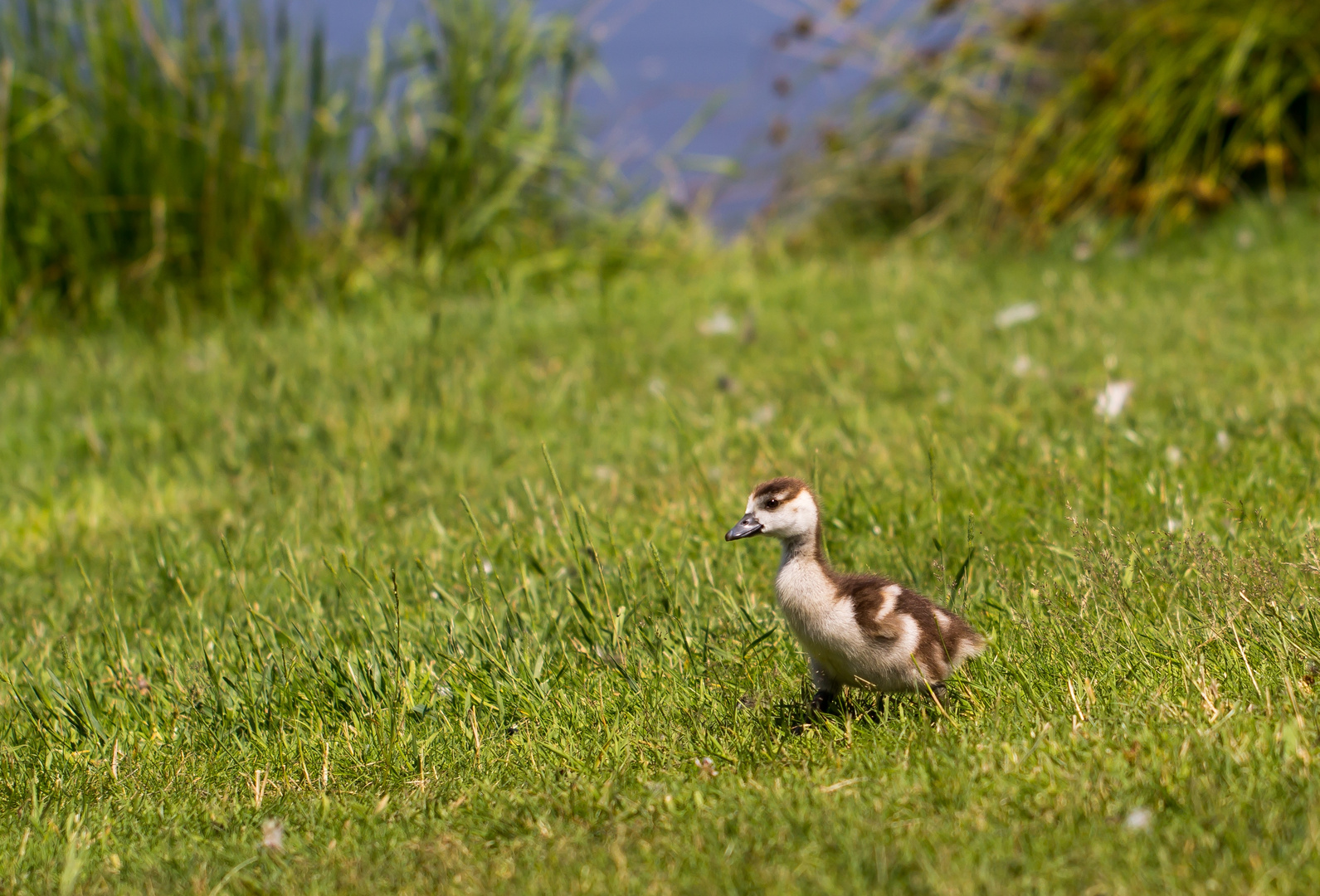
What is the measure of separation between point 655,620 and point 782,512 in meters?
0.67

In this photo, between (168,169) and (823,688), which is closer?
(823,688)

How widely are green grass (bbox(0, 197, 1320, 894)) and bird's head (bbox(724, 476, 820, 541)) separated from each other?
39 centimetres

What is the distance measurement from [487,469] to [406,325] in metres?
2.81

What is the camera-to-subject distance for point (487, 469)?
6.09 metres

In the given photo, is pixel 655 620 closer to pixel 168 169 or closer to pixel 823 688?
pixel 823 688

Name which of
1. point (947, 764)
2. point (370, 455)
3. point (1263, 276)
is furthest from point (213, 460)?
point (1263, 276)

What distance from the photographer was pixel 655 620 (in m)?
3.89

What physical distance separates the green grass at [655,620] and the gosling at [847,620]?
87 millimetres

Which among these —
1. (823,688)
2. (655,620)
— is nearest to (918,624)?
(823,688)

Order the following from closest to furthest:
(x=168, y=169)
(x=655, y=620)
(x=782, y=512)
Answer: (x=782, y=512)
(x=655, y=620)
(x=168, y=169)

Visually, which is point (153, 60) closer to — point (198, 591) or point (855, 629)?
point (198, 591)

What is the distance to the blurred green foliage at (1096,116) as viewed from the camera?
30.9 ft

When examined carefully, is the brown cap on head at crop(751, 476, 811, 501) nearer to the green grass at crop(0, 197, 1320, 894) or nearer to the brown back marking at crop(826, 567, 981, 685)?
the brown back marking at crop(826, 567, 981, 685)

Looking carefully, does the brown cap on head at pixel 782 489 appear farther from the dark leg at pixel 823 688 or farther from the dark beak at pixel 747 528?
the dark leg at pixel 823 688
